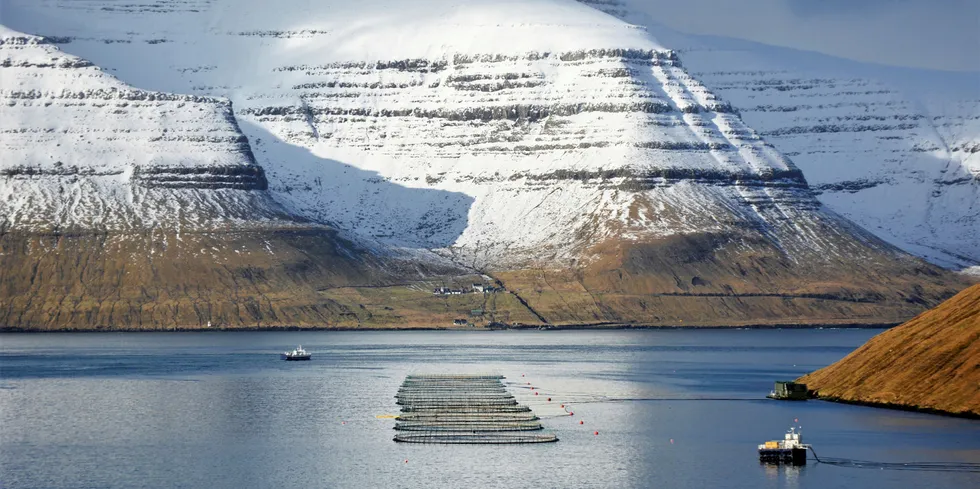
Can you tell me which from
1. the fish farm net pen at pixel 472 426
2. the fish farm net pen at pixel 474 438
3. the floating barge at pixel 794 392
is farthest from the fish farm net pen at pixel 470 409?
the floating barge at pixel 794 392

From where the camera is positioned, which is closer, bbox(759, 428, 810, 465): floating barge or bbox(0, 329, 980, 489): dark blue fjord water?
bbox(0, 329, 980, 489): dark blue fjord water

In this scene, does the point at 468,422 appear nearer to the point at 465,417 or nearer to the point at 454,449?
the point at 465,417

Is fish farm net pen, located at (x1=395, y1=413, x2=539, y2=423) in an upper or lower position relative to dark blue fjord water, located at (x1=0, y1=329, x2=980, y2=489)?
upper

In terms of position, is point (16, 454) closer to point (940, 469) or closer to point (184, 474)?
point (184, 474)

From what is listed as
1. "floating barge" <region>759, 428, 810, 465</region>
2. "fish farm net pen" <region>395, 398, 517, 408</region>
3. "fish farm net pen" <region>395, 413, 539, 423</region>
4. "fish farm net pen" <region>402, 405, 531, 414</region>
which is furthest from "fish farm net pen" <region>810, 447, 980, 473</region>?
"fish farm net pen" <region>395, 398, 517, 408</region>

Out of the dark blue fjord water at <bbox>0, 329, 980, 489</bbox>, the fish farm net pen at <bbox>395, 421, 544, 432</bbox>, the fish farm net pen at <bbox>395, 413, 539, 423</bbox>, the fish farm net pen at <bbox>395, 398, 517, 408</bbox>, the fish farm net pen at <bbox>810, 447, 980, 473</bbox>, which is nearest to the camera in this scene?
the dark blue fjord water at <bbox>0, 329, 980, 489</bbox>

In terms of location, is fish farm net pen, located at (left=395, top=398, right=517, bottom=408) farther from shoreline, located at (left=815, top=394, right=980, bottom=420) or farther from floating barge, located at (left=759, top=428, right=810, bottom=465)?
floating barge, located at (left=759, top=428, right=810, bottom=465)

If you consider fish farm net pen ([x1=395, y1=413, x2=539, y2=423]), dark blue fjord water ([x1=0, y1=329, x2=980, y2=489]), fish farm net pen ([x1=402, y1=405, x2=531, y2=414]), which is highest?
fish farm net pen ([x1=402, y1=405, x2=531, y2=414])
